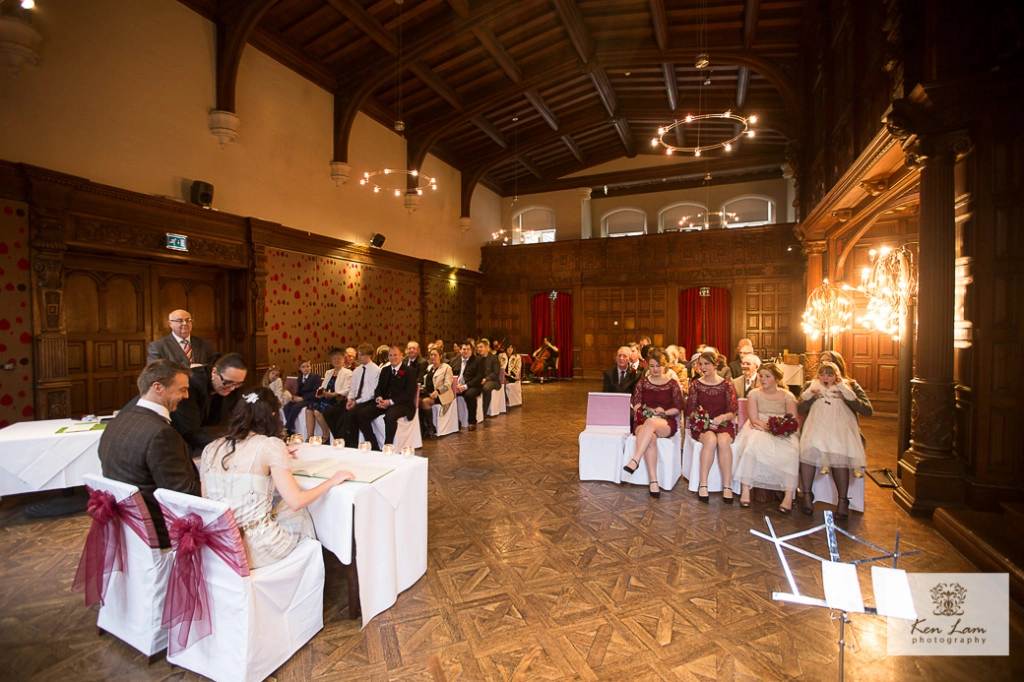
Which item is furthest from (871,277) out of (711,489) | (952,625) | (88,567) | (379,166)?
(379,166)

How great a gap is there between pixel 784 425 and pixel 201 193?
295 inches

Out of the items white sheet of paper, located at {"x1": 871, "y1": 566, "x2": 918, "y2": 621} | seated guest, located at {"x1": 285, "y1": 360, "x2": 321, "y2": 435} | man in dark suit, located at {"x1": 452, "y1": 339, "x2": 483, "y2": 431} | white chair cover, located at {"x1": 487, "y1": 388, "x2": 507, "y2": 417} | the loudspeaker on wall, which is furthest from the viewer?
white chair cover, located at {"x1": 487, "y1": 388, "x2": 507, "y2": 417}

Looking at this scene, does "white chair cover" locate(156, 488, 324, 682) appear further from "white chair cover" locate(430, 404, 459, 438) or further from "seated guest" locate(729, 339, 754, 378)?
"seated guest" locate(729, 339, 754, 378)

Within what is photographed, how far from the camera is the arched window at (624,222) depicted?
47.8 ft

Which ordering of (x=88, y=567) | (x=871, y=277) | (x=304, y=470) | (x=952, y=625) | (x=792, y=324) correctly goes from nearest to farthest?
(x=952, y=625) → (x=88, y=567) → (x=304, y=470) → (x=871, y=277) → (x=792, y=324)

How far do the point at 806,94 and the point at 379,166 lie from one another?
8487mm

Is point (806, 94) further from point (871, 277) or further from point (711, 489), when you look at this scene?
point (711, 489)

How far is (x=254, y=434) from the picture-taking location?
7.41 ft

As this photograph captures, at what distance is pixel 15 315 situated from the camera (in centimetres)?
482

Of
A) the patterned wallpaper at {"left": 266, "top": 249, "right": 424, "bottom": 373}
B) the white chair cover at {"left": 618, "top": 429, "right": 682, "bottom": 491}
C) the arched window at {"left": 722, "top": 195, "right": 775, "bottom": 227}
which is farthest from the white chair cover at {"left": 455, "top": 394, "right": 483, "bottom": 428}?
the arched window at {"left": 722, "top": 195, "right": 775, "bottom": 227}

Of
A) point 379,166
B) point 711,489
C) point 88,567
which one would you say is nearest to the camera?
point 88,567

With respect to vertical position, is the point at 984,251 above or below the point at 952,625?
above

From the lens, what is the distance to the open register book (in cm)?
263

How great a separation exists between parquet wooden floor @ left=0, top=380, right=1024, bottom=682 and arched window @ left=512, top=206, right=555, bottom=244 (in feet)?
39.4
